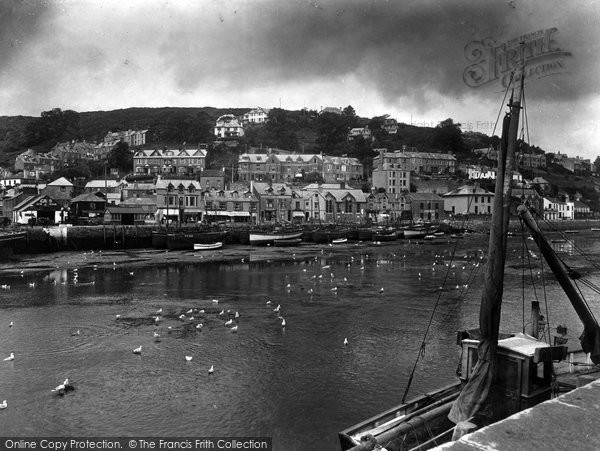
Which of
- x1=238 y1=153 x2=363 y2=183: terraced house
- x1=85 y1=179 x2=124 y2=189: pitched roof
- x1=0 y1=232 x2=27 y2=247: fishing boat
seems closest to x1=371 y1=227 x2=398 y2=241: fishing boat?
x1=238 y1=153 x2=363 y2=183: terraced house

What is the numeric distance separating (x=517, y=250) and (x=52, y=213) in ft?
227

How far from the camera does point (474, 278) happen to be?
39156mm

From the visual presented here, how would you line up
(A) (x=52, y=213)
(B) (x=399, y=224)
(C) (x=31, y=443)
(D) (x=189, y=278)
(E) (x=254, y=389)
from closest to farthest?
(C) (x=31, y=443) → (E) (x=254, y=389) → (D) (x=189, y=278) → (A) (x=52, y=213) → (B) (x=399, y=224)

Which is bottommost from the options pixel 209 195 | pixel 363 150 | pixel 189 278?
pixel 189 278

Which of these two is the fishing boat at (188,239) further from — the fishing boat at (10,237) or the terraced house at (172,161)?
the terraced house at (172,161)

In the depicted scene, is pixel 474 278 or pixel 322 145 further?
pixel 322 145

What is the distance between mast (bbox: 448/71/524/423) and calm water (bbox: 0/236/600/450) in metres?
4.69

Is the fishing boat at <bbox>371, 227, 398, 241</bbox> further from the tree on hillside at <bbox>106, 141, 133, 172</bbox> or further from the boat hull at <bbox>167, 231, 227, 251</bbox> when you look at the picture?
the tree on hillside at <bbox>106, 141, 133, 172</bbox>

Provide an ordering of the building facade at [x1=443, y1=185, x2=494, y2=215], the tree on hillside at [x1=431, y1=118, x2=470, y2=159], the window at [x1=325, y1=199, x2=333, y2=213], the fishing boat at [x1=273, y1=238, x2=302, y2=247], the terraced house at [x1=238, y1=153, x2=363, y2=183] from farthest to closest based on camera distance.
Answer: the tree on hillside at [x1=431, y1=118, x2=470, y2=159] < the terraced house at [x1=238, y1=153, x2=363, y2=183] < the building facade at [x1=443, y1=185, x2=494, y2=215] < the window at [x1=325, y1=199, x2=333, y2=213] < the fishing boat at [x1=273, y1=238, x2=302, y2=247]

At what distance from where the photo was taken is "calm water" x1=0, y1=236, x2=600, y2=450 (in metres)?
13.6

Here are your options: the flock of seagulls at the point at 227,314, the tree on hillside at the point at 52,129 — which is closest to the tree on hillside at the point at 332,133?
the tree on hillside at the point at 52,129

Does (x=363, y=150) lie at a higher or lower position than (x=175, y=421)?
higher

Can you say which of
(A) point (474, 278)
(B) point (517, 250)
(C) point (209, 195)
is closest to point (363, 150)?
(C) point (209, 195)

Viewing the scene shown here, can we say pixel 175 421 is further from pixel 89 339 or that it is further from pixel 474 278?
pixel 474 278
